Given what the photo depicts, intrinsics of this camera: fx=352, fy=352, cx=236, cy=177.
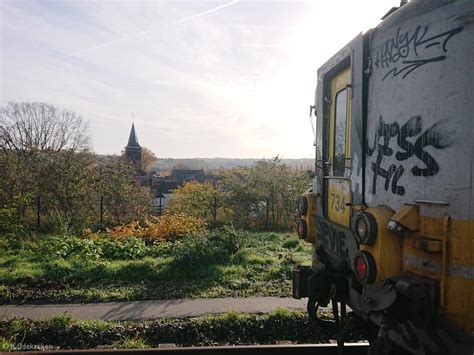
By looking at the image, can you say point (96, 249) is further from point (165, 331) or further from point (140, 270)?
point (165, 331)

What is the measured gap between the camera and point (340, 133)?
3.89 metres

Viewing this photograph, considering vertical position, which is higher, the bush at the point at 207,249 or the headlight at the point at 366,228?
the headlight at the point at 366,228

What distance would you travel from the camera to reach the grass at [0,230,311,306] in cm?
635

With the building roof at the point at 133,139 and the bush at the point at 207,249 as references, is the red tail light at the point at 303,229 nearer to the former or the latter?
the bush at the point at 207,249

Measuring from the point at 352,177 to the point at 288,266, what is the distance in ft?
16.7

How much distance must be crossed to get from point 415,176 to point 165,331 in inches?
155

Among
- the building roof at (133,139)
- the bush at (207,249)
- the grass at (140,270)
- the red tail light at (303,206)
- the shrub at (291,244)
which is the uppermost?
the building roof at (133,139)

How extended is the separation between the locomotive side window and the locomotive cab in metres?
0.42

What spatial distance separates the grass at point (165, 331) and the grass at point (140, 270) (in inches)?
42.9

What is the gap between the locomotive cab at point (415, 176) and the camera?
2.20m

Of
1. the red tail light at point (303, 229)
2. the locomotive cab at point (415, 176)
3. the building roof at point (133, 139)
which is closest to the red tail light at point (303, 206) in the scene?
the red tail light at point (303, 229)

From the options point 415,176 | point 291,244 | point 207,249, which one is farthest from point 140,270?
point 415,176

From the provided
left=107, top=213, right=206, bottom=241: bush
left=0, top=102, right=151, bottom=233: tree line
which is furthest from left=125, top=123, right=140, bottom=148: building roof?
left=107, top=213, right=206, bottom=241: bush

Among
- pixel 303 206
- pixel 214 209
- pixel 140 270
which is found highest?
pixel 303 206
